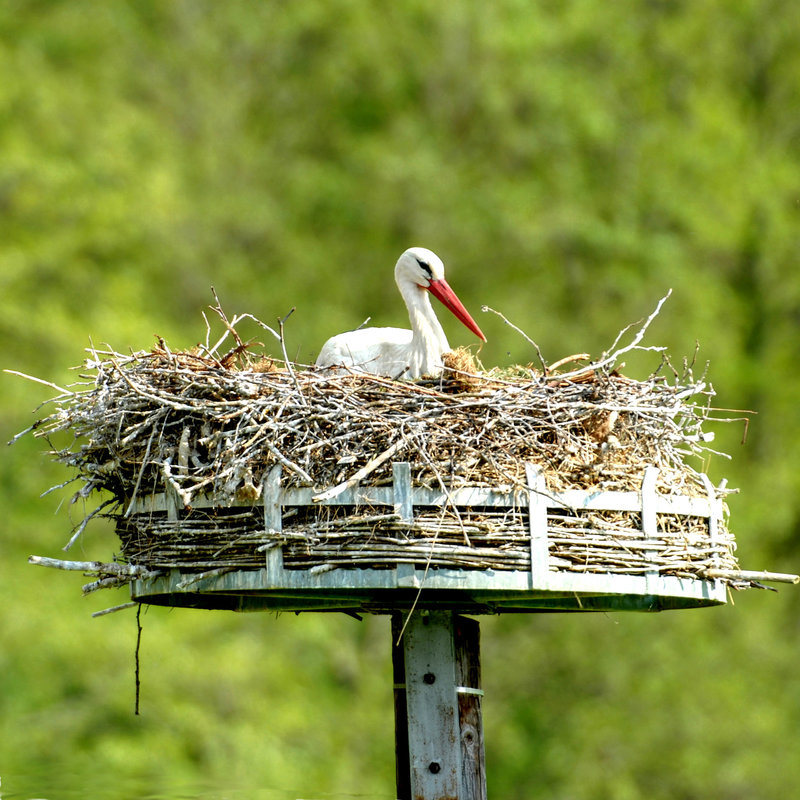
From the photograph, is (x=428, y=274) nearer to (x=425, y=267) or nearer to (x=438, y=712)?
(x=425, y=267)

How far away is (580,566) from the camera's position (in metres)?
4.28

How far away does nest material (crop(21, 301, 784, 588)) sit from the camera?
421cm

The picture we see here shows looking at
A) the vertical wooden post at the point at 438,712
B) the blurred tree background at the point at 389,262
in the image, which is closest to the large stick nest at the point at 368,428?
the vertical wooden post at the point at 438,712

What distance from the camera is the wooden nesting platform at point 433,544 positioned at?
4160 millimetres

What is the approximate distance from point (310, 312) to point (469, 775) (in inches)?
354

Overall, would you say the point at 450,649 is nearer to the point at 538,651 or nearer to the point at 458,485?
the point at 458,485

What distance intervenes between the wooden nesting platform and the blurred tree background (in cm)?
697

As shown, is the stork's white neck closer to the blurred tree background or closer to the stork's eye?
the stork's eye

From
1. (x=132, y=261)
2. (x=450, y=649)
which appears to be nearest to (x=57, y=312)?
(x=132, y=261)

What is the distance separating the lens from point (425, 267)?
6.36 m

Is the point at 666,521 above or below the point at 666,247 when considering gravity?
below

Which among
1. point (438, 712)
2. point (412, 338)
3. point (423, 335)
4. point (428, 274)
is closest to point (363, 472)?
point (438, 712)

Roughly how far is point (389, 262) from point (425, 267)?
7449 mm

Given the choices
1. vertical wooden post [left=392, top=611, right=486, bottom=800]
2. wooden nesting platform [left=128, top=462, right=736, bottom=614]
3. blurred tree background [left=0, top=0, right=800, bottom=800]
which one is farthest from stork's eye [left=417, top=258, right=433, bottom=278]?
blurred tree background [left=0, top=0, right=800, bottom=800]
